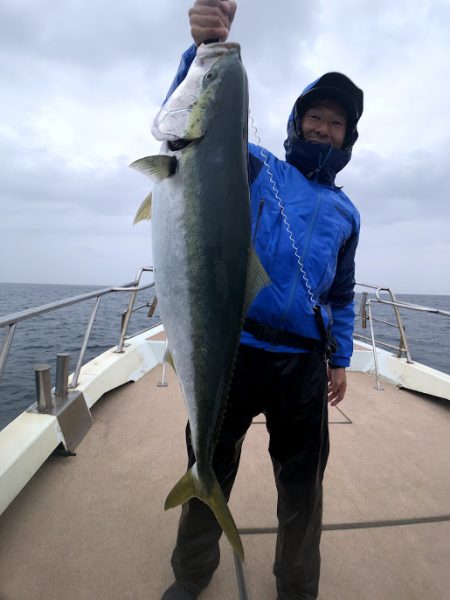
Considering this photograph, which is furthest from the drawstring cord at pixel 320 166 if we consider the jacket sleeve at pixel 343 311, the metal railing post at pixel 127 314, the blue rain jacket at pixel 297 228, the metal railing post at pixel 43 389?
the metal railing post at pixel 127 314

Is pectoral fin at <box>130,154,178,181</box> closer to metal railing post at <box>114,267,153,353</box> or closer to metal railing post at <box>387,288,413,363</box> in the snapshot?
metal railing post at <box>114,267,153,353</box>

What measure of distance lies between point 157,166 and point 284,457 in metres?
1.53

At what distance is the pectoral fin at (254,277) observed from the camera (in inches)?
60.1

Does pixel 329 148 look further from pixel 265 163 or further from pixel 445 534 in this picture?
pixel 445 534

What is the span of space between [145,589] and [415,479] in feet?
8.06

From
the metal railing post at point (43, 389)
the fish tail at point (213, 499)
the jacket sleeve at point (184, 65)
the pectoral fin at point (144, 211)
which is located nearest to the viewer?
the fish tail at point (213, 499)

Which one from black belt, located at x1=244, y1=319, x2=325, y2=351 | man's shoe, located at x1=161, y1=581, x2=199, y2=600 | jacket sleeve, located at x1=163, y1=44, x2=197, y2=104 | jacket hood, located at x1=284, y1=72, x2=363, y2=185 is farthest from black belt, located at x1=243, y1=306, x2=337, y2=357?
man's shoe, located at x1=161, y1=581, x2=199, y2=600

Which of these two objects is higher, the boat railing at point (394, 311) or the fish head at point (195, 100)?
the fish head at point (195, 100)

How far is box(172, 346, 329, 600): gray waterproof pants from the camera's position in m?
1.87

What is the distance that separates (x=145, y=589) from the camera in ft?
6.83

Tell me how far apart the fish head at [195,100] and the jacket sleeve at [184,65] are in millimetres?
182

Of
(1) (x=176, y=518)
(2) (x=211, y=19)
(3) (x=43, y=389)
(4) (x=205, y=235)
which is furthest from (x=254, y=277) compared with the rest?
(3) (x=43, y=389)

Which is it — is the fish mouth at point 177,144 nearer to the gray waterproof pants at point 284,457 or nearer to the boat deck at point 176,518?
the gray waterproof pants at point 284,457

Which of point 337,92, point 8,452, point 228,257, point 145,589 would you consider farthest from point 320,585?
point 337,92
